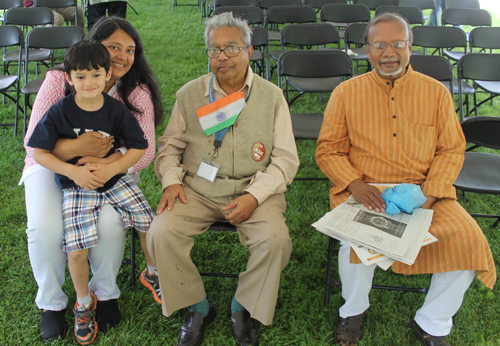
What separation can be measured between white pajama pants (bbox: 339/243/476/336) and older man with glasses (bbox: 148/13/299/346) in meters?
0.37

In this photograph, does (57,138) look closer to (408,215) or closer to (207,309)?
(207,309)

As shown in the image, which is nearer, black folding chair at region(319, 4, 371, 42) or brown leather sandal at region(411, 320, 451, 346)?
brown leather sandal at region(411, 320, 451, 346)

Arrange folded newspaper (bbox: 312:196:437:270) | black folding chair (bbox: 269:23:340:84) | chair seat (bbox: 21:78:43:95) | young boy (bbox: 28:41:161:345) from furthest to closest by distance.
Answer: black folding chair (bbox: 269:23:340:84) → chair seat (bbox: 21:78:43:95) → young boy (bbox: 28:41:161:345) → folded newspaper (bbox: 312:196:437:270)

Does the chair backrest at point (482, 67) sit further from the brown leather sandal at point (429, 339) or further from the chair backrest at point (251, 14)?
the chair backrest at point (251, 14)

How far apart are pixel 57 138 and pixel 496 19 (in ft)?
37.1

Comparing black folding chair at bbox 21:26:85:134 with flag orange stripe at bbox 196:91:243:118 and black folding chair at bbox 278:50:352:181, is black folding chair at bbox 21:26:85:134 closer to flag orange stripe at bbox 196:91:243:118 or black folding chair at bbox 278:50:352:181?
black folding chair at bbox 278:50:352:181

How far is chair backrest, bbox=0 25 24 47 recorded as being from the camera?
4547 mm

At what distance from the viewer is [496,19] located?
9.80 meters

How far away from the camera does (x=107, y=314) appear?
7.16 feet

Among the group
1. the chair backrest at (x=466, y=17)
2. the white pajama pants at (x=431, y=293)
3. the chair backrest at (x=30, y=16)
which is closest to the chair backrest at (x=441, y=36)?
the chair backrest at (x=466, y=17)

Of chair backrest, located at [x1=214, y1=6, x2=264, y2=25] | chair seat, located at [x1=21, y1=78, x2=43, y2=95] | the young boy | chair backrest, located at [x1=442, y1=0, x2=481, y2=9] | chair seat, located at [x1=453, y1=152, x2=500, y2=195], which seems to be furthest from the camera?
chair backrest, located at [x1=442, y1=0, x2=481, y2=9]

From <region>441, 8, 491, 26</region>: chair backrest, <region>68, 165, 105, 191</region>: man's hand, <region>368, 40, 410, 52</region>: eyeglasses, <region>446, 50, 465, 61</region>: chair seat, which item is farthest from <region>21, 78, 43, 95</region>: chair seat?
<region>441, 8, 491, 26</region>: chair backrest

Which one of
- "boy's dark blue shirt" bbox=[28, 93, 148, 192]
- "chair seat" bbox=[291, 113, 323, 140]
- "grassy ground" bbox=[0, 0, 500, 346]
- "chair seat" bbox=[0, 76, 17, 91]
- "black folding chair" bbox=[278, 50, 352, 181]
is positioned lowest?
"grassy ground" bbox=[0, 0, 500, 346]

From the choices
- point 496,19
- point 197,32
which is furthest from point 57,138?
point 496,19
